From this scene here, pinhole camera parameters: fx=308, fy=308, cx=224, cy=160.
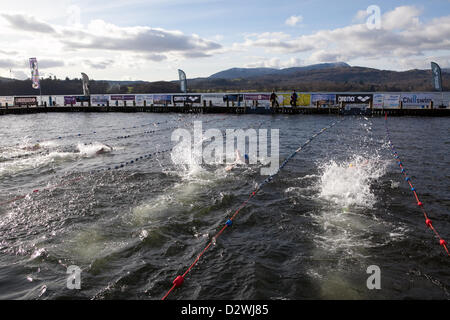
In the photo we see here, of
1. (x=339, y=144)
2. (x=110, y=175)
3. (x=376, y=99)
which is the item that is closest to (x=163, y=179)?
(x=110, y=175)

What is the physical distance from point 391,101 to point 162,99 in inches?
1213

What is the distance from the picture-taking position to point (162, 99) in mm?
46594

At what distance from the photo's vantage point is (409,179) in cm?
1171

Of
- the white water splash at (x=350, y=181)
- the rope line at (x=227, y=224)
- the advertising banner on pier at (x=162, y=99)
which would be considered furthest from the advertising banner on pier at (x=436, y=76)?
the advertising banner on pier at (x=162, y=99)

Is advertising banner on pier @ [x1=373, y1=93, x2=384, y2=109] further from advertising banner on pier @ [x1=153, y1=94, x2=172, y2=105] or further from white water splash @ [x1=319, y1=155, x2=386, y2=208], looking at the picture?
advertising banner on pier @ [x1=153, y1=94, x2=172, y2=105]

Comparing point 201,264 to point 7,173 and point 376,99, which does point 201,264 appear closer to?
point 7,173

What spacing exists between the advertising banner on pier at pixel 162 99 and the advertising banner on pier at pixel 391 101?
28751mm

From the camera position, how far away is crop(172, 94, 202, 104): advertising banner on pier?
44375mm

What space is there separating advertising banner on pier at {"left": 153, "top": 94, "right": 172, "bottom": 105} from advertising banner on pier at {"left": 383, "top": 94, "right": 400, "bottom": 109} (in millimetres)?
28751

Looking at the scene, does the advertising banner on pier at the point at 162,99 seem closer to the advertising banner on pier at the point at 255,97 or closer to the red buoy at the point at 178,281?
the advertising banner on pier at the point at 255,97

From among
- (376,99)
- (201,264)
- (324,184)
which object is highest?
(376,99)

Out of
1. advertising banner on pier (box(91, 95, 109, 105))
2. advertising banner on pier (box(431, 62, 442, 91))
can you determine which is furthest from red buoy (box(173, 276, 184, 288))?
advertising banner on pier (box(91, 95, 109, 105))

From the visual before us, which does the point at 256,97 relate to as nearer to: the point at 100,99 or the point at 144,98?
the point at 144,98
